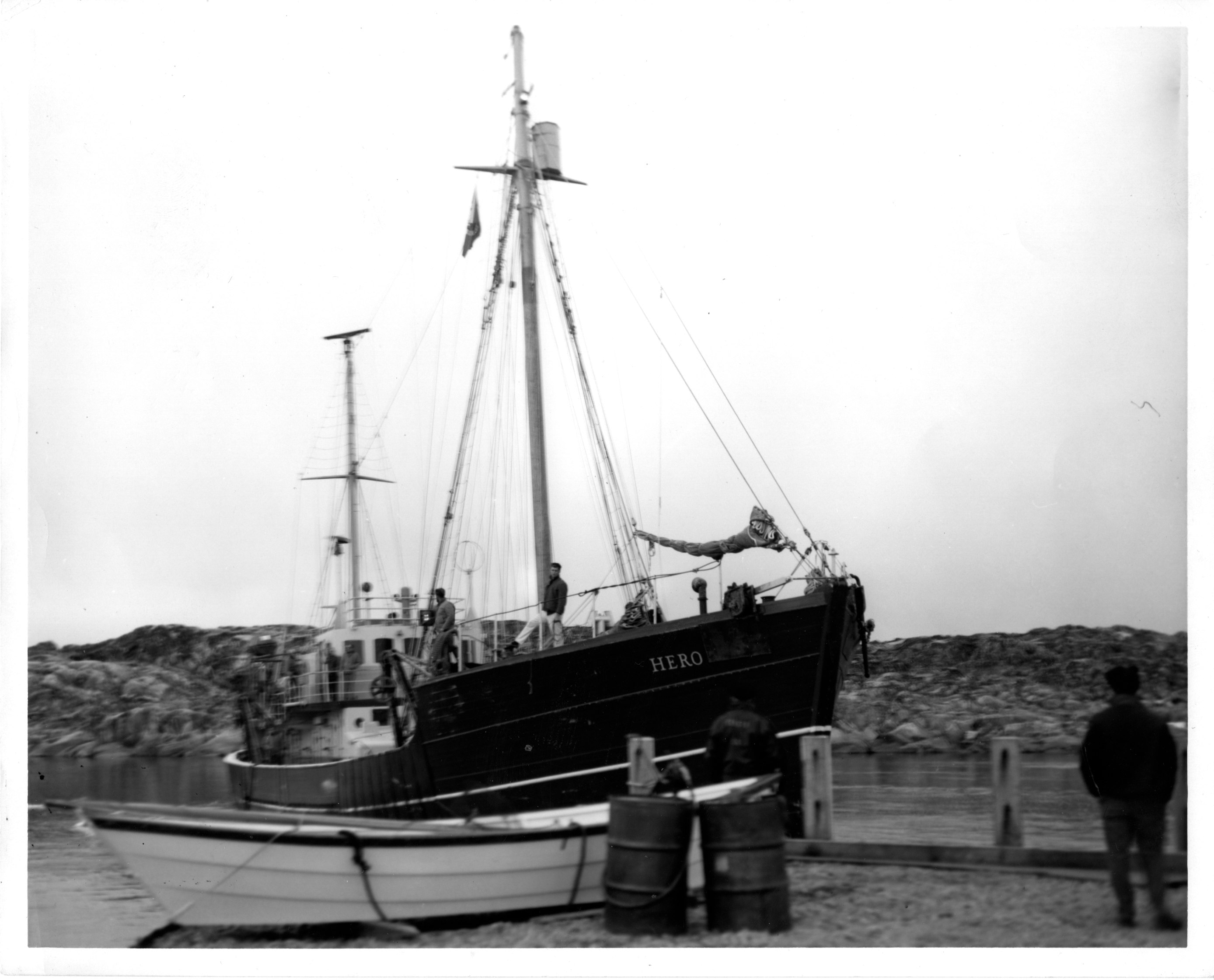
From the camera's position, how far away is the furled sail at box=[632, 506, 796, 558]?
49.6 feet

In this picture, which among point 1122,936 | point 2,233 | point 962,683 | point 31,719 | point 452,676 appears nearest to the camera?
point 1122,936

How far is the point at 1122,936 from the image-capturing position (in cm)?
826

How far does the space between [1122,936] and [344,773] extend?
39.8ft

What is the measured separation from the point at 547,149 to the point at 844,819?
1243 cm

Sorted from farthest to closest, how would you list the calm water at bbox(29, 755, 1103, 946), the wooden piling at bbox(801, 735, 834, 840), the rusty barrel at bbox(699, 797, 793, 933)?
the calm water at bbox(29, 755, 1103, 946) < the wooden piling at bbox(801, 735, 834, 840) < the rusty barrel at bbox(699, 797, 793, 933)

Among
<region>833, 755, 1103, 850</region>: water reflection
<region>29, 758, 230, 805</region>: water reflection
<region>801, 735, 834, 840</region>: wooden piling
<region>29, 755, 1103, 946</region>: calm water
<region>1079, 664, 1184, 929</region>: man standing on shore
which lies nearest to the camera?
<region>1079, 664, 1184, 929</region>: man standing on shore

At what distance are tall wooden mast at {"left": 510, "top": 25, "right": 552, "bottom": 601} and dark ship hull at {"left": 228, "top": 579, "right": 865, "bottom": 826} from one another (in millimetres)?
1630

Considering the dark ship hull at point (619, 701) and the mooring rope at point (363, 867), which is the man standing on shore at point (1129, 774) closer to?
the mooring rope at point (363, 867)

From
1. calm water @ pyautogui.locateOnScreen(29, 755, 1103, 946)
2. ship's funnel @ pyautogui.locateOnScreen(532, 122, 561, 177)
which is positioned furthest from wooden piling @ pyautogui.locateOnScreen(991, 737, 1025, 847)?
ship's funnel @ pyautogui.locateOnScreen(532, 122, 561, 177)

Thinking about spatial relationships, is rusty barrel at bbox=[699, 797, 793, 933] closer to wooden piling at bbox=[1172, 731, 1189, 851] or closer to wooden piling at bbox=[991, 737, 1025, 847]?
wooden piling at bbox=[991, 737, 1025, 847]
